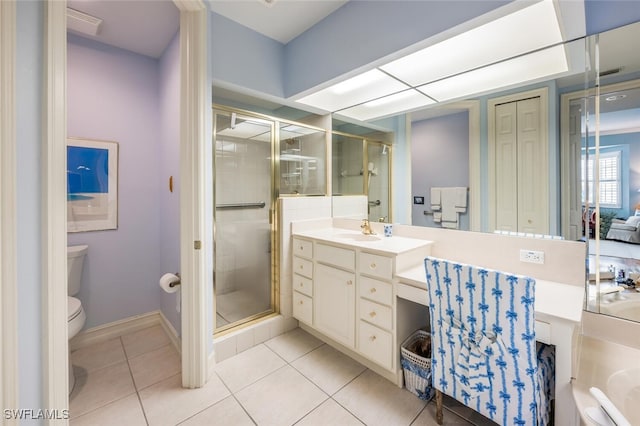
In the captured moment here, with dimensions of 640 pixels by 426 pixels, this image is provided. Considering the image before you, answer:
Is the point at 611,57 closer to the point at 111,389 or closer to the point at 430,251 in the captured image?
the point at 430,251

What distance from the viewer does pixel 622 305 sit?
4.22 ft

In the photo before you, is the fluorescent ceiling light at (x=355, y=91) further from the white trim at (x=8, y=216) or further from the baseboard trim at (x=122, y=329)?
the baseboard trim at (x=122, y=329)

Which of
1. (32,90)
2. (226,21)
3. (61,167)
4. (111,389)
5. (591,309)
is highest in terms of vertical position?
(226,21)

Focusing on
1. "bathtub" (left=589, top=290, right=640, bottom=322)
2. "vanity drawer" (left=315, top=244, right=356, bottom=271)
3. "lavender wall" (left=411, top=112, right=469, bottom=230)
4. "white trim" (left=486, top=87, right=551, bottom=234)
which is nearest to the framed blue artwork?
"vanity drawer" (left=315, top=244, right=356, bottom=271)

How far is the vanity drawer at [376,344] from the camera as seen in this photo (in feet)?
5.67

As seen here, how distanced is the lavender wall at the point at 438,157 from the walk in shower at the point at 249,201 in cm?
112

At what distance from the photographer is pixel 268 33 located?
2230 millimetres

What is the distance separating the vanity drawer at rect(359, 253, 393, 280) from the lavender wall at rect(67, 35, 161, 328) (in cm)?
209

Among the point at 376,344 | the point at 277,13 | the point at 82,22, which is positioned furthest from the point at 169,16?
the point at 376,344

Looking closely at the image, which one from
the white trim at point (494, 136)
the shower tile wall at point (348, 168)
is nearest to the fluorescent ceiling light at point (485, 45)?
the white trim at point (494, 136)

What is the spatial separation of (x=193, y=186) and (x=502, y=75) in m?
2.07

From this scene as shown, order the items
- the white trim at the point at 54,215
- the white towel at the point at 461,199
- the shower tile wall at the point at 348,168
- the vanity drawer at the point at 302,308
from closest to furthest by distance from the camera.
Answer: the white trim at the point at 54,215, the white towel at the point at 461,199, the vanity drawer at the point at 302,308, the shower tile wall at the point at 348,168

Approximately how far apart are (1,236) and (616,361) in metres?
2.52

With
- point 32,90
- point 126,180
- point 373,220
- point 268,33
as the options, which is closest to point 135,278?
point 126,180
